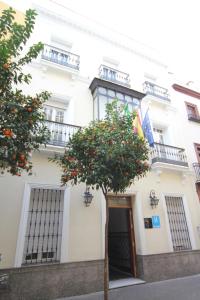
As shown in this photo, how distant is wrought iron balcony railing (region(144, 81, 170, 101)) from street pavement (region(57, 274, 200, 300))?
333 inches

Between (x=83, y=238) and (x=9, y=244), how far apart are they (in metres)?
2.14

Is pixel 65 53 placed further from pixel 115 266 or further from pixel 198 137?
pixel 115 266

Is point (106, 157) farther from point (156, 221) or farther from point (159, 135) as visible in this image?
point (159, 135)

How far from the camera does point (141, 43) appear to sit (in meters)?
12.6

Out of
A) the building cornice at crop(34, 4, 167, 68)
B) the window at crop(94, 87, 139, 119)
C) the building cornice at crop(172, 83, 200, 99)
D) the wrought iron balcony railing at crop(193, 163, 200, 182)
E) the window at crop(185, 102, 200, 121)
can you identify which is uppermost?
the building cornice at crop(34, 4, 167, 68)

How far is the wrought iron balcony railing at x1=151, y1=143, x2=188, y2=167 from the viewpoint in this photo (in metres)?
8.71

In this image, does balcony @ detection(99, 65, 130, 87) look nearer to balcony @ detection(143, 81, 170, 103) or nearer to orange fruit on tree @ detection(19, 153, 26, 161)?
balcony @ detection(143, 81, 170, 103)

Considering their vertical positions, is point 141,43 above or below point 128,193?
above

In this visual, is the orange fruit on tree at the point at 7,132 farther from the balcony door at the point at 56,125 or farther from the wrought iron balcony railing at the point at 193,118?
the wrought iron balcony railing at the point at 193,118

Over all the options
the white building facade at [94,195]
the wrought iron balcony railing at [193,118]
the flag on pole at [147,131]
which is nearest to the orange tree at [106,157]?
the white building facade at [94,195]

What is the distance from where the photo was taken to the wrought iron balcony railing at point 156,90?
1079 centimetres

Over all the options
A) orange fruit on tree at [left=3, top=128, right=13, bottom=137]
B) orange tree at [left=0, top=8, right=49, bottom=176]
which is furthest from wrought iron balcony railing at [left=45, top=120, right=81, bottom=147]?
orange fruit on tree at [left=3, top=128, right=13, bottom=137]

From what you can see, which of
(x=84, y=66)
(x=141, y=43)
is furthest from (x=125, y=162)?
(x=141, y=43)

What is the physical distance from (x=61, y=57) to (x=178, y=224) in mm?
9134
